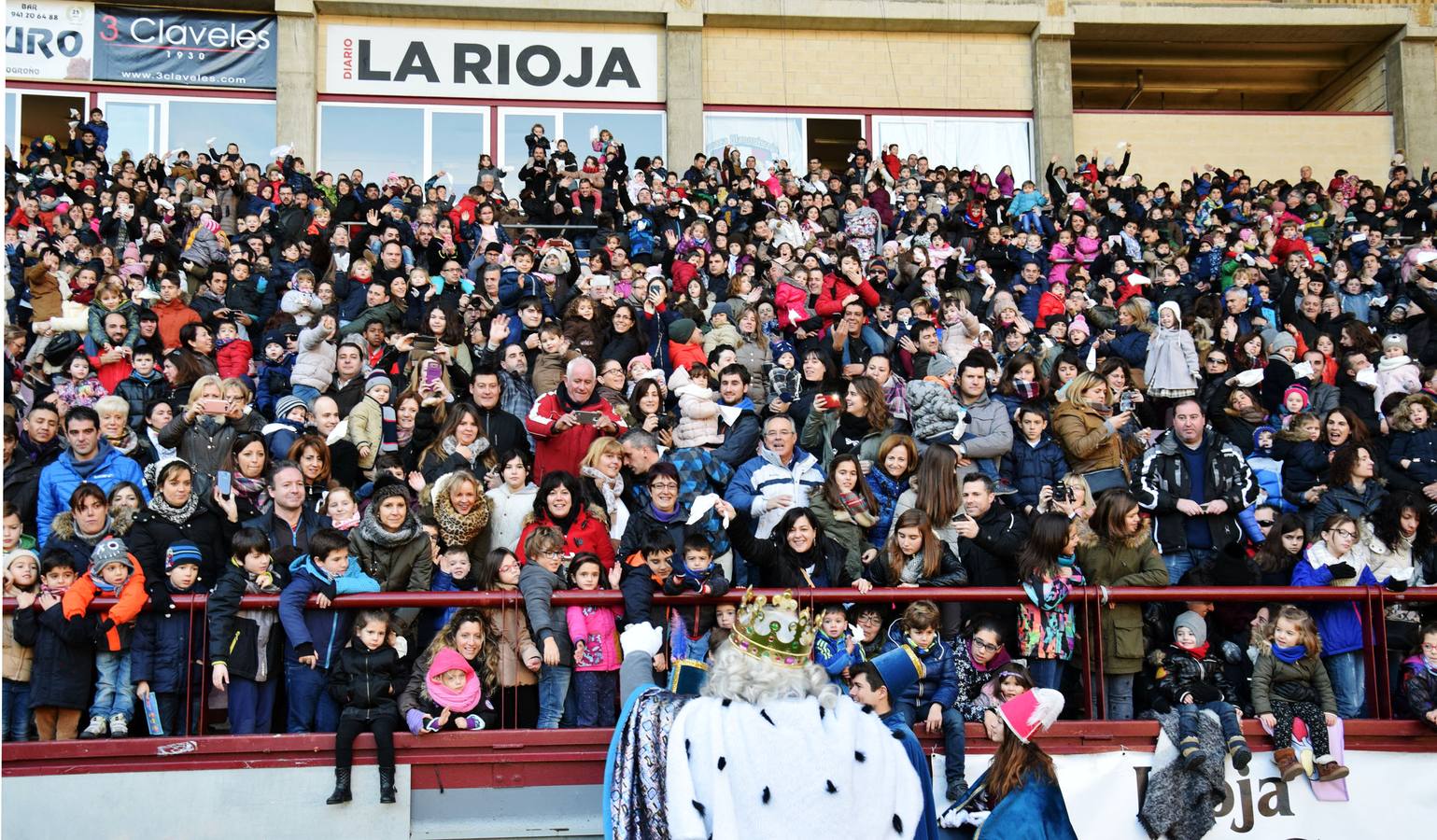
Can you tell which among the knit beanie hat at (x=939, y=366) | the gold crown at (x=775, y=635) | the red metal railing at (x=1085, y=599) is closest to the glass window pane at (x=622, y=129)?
the knit beanie hat at (x=939, y=366)

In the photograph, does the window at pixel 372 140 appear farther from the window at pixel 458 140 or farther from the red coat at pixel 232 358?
the red coat at pixel 232 358

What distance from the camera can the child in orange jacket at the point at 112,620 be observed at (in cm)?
711

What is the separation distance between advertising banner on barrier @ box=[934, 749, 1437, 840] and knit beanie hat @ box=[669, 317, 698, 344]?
570 centimetres

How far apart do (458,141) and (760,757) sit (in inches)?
800

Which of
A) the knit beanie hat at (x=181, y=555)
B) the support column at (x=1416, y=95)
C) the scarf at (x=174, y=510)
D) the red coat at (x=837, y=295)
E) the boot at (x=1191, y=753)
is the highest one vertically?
the support column at (x=1416, y=95)

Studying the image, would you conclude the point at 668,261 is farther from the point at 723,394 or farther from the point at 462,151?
the point at 462,151

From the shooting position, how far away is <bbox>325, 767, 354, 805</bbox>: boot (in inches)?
275

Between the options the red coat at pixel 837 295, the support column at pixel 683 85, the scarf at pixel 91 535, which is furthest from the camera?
the support column at pixel 683 85

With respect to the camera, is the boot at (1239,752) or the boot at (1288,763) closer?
the boot at (1239,752)

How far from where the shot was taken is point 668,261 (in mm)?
15719

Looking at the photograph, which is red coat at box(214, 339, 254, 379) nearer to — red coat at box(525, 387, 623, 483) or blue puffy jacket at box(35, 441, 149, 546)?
blue puffy jacket at box(35, 441, 149, 546)

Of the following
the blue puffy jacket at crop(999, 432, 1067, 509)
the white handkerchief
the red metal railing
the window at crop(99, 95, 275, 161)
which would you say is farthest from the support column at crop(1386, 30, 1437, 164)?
the window at crop(99, 95, 275, 161)

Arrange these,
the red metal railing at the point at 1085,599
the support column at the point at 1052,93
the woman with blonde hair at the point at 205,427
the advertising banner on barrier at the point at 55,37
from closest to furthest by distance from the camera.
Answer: the red metal railing at the point at 1085,599 → the woman with blonde hair at the point at 205,427 → the advertising banner on barrier at the point at 55,37 → the support column at the point at 1052,93

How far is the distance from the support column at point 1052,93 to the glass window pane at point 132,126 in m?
15.5
